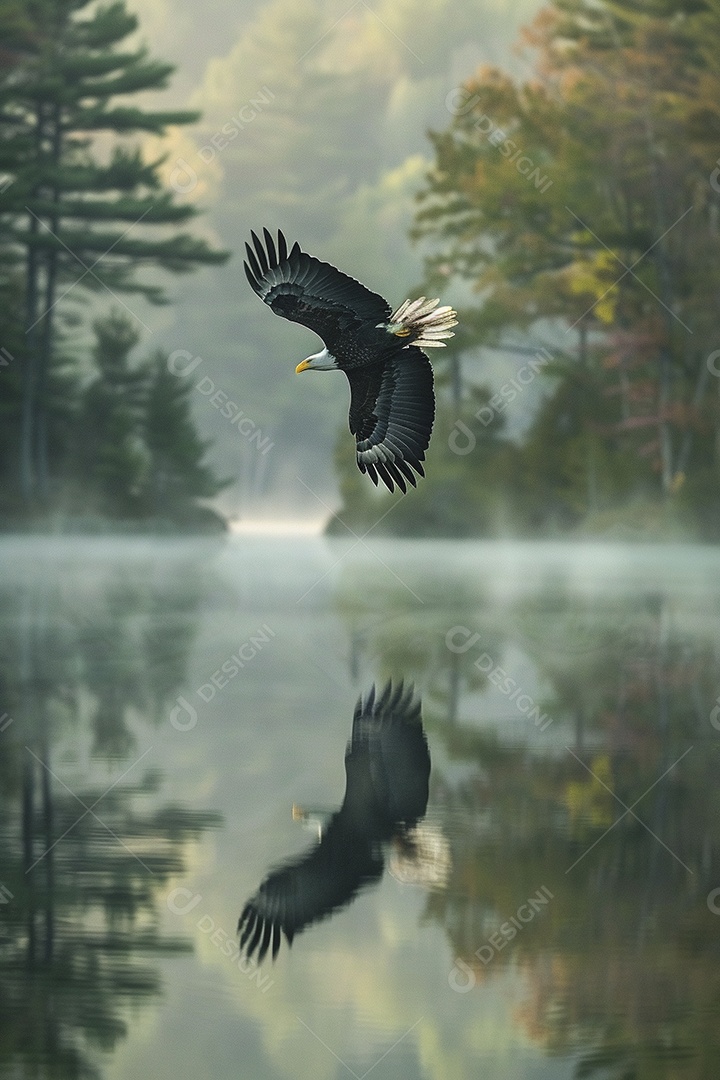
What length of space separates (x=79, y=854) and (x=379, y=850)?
90 cm

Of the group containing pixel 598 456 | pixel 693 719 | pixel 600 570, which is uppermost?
pixel 598 456

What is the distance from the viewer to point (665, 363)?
90.5ft

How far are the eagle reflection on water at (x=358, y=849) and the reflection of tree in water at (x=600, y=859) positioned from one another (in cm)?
13

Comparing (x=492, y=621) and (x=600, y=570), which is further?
(x=600, y=570)

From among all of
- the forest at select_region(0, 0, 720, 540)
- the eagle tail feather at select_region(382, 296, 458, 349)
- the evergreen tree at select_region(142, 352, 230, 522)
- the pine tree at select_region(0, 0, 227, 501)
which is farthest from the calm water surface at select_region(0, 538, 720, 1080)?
the evergreen tree at select_region(142, 352, 230, 522)

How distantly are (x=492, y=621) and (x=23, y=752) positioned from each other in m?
6.32

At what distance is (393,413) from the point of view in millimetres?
7402

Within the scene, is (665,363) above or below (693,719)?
above

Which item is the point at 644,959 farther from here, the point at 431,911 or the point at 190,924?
the point at 190,924

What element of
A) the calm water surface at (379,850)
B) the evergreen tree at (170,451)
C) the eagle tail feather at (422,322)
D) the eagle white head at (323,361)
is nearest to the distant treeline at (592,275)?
the evergreen tree at (170,451)

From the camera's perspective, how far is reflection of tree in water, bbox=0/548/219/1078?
3.50 m

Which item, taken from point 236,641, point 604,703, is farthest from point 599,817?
point 236,641

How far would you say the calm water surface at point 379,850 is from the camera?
3.43 metres

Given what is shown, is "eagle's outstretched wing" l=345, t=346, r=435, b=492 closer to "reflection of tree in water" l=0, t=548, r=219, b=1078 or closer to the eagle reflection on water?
the eagle reflection on water
